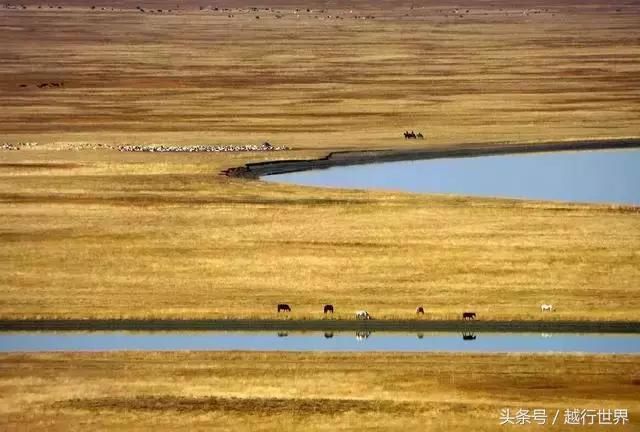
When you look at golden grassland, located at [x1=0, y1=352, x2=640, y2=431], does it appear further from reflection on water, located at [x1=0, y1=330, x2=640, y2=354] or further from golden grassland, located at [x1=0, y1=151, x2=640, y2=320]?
golden grassland, located at [x1=0, y1=151, x2=640, y2=320]

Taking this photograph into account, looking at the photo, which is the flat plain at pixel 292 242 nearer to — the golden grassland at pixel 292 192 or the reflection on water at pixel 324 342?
the golden grassland at pixel 292 192

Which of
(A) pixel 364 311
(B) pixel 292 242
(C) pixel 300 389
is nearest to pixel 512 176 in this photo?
(B) pixel 292 242

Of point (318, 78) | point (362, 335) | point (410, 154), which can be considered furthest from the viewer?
point (318, 78)

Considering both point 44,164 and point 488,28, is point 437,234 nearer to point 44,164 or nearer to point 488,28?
point 44,164

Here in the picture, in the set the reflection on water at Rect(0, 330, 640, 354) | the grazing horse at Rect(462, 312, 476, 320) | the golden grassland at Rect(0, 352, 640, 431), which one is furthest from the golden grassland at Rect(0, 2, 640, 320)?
the golden grassland at Rect(0, 352, 640, 431)

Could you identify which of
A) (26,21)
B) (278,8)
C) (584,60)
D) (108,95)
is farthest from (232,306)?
(278,8)

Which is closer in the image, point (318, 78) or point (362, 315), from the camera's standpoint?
point (362, 315)

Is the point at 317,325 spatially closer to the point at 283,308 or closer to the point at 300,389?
the point at 283,308
